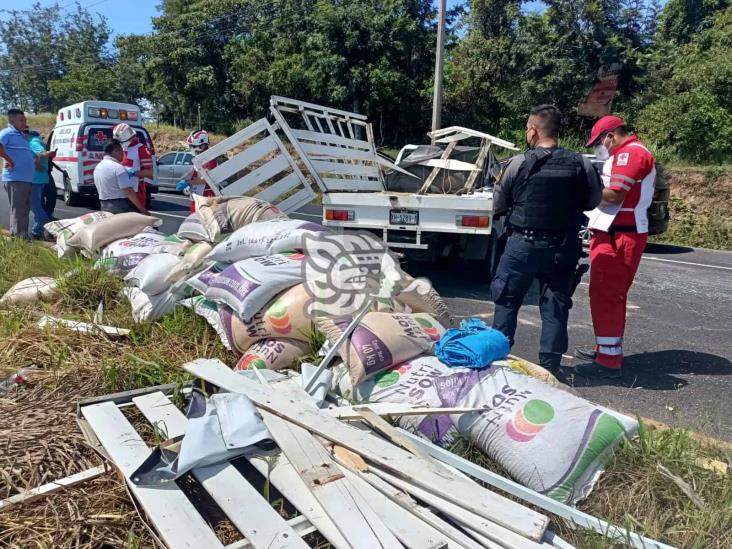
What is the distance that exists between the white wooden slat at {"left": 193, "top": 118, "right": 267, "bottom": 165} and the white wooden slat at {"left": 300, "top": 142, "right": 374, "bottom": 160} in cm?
47

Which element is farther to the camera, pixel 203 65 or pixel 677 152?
pixel 203 65

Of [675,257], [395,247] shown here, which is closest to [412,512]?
[395,247]

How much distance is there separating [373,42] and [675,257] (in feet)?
47.6

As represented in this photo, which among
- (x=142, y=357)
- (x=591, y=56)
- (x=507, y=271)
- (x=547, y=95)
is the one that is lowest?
(x=142, y=357)

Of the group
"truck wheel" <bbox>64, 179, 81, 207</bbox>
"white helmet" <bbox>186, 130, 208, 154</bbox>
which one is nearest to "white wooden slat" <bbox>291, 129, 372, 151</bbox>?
"white helmet" <bbox>186, 130, 208, 154</bbox>

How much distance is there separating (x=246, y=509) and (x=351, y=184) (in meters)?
4.93

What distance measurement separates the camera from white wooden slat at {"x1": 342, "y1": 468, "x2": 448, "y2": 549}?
172cm

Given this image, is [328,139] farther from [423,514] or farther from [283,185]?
[423,514]

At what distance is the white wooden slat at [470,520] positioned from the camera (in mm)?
1757

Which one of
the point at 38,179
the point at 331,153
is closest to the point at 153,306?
the point at 331,153

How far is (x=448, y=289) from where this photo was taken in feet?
Answer: 19.9

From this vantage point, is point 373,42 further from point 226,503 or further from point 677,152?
point 226,503

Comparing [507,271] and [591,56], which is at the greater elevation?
[591,56]

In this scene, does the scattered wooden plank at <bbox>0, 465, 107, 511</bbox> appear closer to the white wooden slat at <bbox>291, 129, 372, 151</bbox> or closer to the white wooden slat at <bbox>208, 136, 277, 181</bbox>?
the white wooden slat at <bbox>208, 136, 277, 181</bbox>
